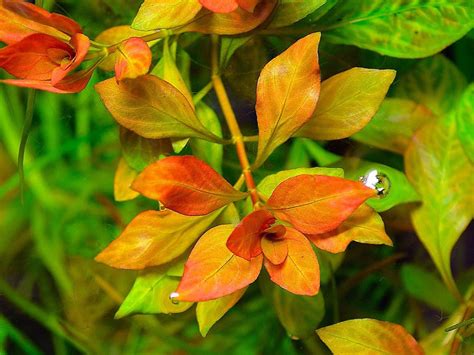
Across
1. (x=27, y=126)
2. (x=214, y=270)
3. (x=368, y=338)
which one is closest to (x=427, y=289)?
(x=368, y=338)

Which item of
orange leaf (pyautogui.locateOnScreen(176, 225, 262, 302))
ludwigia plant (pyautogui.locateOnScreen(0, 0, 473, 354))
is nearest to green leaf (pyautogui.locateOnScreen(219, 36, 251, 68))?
ludwigia plant (pyautogui.locateOnScreen(0, 0, 473, 354))

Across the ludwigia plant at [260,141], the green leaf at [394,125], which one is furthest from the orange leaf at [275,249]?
the green leaf at [394,125]

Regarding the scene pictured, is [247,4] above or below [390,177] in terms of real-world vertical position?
above

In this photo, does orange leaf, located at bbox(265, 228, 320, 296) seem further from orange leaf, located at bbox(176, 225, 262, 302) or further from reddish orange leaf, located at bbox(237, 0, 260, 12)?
reddish orange leaf, located at bbox(237, 0, 260, 12)

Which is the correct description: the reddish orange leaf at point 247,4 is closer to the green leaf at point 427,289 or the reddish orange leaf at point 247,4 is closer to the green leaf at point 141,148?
the green leaf at point 141,148

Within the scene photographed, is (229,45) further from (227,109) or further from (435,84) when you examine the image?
(435,84)

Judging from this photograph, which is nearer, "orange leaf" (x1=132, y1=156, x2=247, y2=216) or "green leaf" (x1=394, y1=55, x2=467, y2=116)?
"orange leaf" (x1=132, y1=156, x2=247, y2=216)
